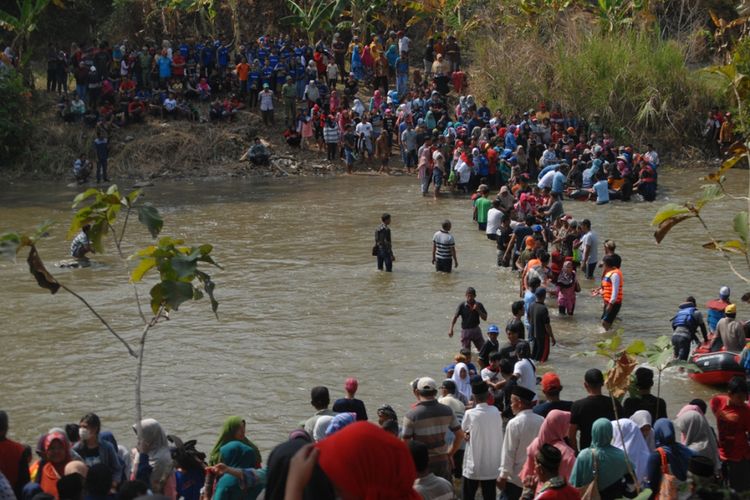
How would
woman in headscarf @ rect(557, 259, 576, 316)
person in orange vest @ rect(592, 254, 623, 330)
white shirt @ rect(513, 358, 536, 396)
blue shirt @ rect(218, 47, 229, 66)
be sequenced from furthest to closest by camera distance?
blue shirt @ rect(218, 47, 229, 66) < woman in headscarf @ rect(557, 259, 576, 316) < person in orange vest @ rect(592, 254, 623, 330) < white shirt @ rect(513, 358, 536, 396)

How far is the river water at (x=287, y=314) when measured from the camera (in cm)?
1234

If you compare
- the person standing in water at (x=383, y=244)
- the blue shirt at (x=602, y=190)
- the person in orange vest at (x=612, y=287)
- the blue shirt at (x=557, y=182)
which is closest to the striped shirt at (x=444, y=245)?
the person standing in water at (x=383, y=244)

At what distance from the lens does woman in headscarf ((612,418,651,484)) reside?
7750 millimetres

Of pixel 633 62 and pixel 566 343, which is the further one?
pixel 633 62

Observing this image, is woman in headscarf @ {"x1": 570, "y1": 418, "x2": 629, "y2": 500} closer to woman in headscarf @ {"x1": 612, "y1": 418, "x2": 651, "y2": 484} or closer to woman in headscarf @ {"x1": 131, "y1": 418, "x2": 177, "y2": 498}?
woman in headscarf @ {"x1": 612, "y1": 418, "x2": 651, "y2": 484}

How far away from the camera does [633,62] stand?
29031 mm

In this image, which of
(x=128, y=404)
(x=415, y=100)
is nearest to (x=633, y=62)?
(x=415, y=100)

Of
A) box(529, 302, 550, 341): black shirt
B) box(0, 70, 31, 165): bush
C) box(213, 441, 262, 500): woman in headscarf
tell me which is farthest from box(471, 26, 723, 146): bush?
box(213, 441, 262, 500): woman in headscarf

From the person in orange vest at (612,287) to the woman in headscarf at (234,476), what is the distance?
8.25 metres

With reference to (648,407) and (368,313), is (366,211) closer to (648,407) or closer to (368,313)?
(368,313)

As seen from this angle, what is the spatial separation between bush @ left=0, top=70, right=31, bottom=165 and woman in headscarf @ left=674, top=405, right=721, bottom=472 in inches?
897

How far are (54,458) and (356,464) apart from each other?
4235mm

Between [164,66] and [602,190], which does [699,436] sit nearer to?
[602,190]

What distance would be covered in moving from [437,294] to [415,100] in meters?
13.1
